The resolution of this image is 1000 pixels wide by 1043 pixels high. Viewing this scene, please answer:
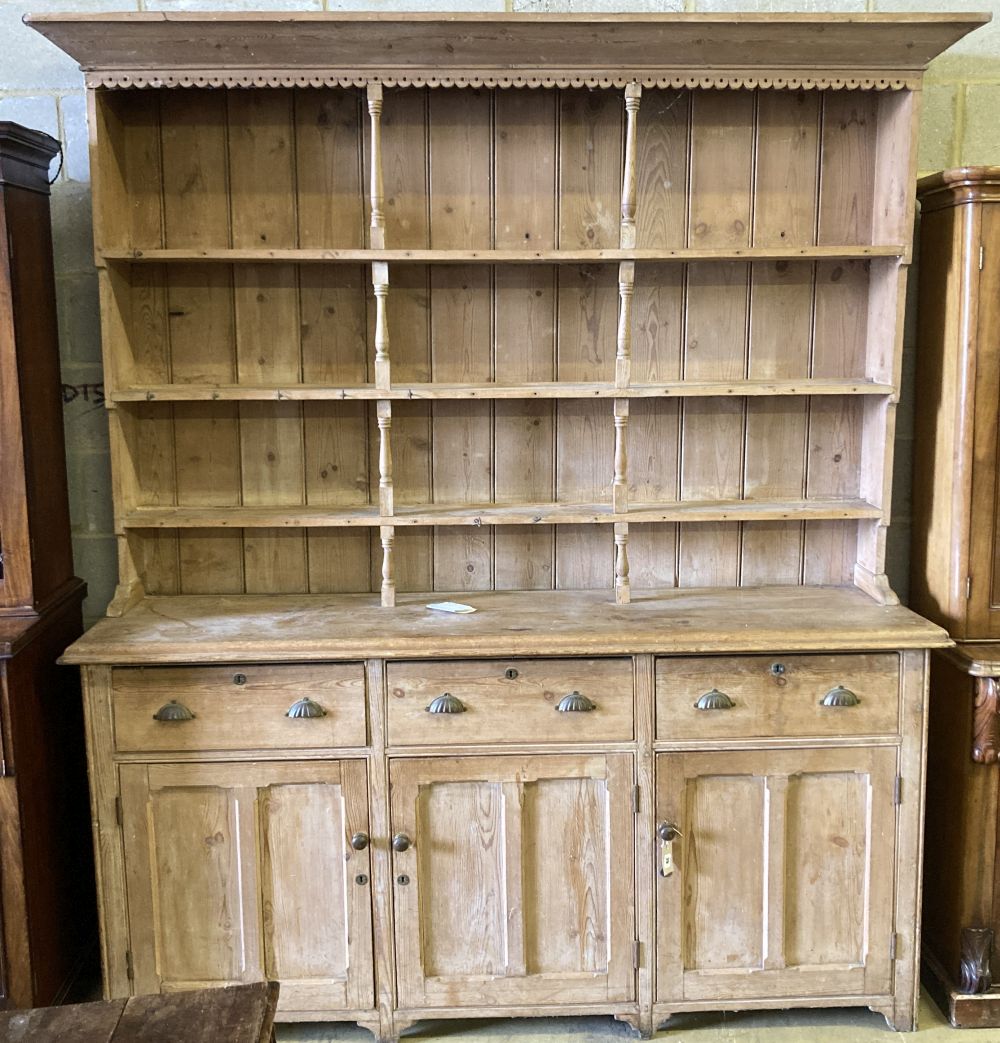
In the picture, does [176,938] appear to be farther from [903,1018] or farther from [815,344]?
[815,344]

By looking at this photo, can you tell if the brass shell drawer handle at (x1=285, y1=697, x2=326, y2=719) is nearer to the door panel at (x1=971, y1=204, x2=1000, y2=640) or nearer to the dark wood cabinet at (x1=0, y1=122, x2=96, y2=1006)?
the dark wood cabinet at (x1=0, y1=122, x2=96, y2=1006)

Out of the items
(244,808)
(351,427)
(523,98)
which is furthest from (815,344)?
(244,808)

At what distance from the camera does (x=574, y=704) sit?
2.34 m

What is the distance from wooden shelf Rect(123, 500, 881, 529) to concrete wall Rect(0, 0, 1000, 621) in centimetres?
24

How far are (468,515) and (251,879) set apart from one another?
3.24 feet

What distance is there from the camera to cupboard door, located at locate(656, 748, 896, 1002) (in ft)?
7.84

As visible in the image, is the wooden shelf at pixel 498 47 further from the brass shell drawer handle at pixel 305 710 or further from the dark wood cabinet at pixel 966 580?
the brass shell drawer handle at pixel 305 710

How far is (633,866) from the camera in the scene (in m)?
2.40

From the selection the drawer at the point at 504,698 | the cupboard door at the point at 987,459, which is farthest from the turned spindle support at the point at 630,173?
the drawer at the point at 504,698

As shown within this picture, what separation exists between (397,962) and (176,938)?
513mm

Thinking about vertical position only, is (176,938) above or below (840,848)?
below

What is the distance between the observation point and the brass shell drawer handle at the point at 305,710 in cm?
232

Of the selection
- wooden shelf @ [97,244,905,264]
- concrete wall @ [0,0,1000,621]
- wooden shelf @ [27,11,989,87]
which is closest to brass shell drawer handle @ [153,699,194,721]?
concrete wall @ [0,0,1000,621]

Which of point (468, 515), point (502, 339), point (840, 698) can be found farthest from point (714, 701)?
point (502, 339)
